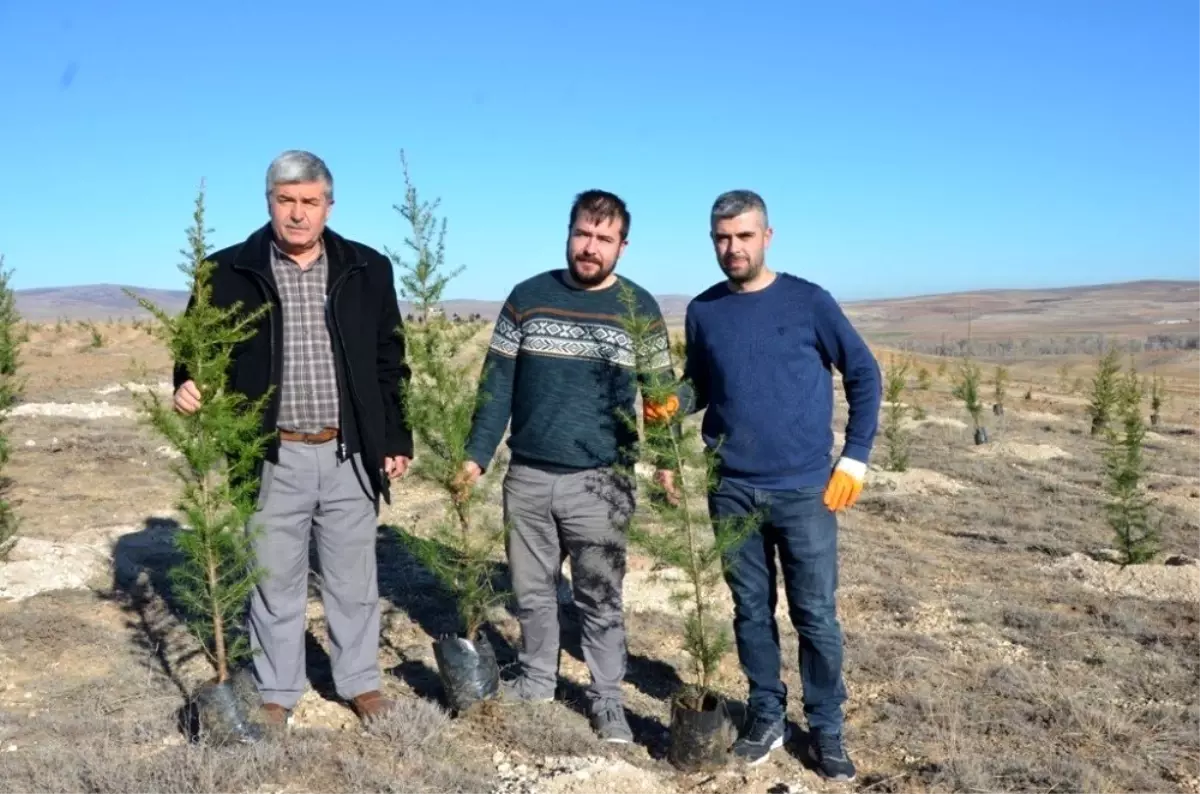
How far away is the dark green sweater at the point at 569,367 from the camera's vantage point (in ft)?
12.6

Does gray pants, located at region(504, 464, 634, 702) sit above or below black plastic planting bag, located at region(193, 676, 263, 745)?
above

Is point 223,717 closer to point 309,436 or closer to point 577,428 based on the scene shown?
point 309,436

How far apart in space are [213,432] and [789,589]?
7.59 ft

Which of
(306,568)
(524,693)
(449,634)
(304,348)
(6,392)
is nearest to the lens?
(304,348)

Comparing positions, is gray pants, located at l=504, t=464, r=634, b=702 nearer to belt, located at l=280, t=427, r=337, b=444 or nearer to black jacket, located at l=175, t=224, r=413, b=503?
black jacket, located at l=175, t=224, r=413, b=503

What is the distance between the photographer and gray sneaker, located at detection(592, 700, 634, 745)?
4055 millimetres

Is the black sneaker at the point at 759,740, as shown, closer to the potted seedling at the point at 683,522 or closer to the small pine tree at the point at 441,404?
the potted seedling at the point at 683,522

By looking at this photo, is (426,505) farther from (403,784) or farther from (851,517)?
(403,784)

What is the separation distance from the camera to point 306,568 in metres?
4.02

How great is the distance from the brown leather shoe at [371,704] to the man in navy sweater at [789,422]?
5.24 feet

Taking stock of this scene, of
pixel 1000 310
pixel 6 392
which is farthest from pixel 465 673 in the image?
pixel 1000 310

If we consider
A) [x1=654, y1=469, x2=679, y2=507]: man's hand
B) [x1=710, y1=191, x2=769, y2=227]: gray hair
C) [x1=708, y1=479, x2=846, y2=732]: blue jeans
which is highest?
[x1=710, y1=191, x2=769, y2=227]: gray hair

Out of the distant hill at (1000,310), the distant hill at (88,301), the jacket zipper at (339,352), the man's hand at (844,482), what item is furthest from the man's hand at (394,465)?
the distant hill at (88,301)

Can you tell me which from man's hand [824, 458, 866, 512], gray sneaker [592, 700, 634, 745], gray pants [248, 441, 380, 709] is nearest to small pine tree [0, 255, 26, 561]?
gray pants [248, 441, 380, 709]
